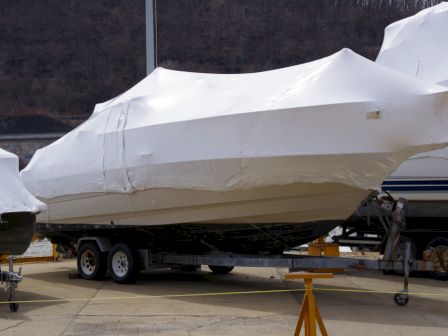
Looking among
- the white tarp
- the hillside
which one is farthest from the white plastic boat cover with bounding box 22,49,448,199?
the hillside

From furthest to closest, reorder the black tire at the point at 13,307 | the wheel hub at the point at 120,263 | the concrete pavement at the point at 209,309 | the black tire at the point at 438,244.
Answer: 1. the black tire at the point at 438,244
2. the wheel hub at the point at 120,263
3. the black tire at the point at 13,307
4. the concrete pavement at the point at 209,309

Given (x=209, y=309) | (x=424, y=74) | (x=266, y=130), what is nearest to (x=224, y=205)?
(x=266, y=130)

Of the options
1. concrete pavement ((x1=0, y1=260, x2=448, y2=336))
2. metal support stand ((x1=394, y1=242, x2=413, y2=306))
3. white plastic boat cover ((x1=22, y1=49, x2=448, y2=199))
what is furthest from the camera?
metal support stand ((x1=394, y1=242, x2=413, y2=306))

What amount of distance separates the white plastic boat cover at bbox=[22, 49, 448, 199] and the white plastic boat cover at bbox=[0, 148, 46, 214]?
2.02 meters

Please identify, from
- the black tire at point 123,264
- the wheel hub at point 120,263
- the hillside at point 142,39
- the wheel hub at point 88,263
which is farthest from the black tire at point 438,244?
the hillside at point 142,39

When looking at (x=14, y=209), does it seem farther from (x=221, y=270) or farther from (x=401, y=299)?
(x=401, y=299)

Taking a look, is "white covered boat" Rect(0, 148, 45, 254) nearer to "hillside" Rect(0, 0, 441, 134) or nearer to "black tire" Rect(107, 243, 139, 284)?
"black tire" Rect(107, 243, 139, 284)

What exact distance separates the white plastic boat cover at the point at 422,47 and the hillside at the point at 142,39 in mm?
51930

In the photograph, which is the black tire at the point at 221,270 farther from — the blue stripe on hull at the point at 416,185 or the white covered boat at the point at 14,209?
the white covered boat at the point at 14,209

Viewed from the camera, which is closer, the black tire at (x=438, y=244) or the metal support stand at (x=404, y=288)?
the metal support stand at (x=404, y=288)

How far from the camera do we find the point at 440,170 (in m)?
14.5

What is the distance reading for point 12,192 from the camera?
11.5 metres

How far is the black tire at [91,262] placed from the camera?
47.5ft

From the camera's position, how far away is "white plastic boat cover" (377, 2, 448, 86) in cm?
1471
